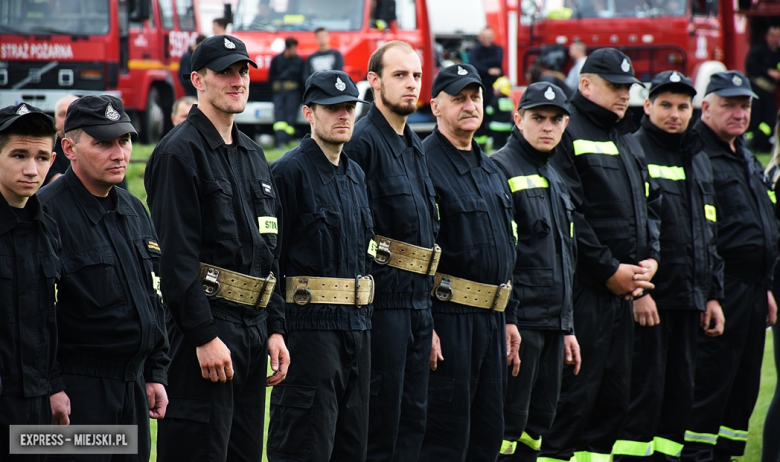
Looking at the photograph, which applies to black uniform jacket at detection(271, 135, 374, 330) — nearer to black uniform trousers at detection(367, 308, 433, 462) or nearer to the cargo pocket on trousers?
black uniform trousers at detection(367, 308, 433, 462)

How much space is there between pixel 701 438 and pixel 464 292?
2563 mm

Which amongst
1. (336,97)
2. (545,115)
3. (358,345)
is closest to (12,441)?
(358,345)

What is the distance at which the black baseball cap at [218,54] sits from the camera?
174 inches

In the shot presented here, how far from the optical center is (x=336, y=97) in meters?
4.79

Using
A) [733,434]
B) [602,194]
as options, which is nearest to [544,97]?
[602,194]

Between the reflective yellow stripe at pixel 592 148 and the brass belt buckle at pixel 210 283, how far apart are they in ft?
9.09

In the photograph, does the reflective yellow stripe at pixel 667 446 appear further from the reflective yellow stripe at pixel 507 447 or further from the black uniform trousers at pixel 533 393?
the reflective yellow stripe at pixel 507 447

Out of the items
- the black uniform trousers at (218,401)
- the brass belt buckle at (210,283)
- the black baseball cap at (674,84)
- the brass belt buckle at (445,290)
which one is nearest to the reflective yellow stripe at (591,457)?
the brass belt buckle at (445,290)

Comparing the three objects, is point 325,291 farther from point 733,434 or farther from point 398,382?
point 733,434

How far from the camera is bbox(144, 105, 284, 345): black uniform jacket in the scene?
4152 mm

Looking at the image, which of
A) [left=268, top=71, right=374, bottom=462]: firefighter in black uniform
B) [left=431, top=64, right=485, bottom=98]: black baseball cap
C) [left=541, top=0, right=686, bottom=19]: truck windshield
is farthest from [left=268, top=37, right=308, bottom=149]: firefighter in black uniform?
[left=268, top=71, right=374, bottom=462]: firefighter in black uniform

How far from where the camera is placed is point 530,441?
5.80m

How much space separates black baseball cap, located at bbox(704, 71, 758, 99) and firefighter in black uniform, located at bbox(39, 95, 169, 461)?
444 cm

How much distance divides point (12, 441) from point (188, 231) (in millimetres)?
1092
